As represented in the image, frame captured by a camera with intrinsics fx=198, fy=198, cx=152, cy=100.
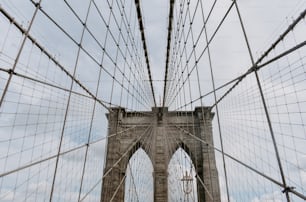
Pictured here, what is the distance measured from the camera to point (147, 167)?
11.5m

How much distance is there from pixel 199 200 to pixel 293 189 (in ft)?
33.0

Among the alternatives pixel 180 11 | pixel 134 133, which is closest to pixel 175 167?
pixel 134 133

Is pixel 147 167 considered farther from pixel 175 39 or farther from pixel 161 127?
pixel 175 39

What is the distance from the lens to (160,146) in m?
11.4

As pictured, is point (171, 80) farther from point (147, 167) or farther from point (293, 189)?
point (293, 189)

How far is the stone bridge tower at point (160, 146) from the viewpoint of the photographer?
9992 millimetres

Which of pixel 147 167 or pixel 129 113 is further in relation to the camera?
pixel 129 113

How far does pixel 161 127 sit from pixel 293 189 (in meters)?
10.00

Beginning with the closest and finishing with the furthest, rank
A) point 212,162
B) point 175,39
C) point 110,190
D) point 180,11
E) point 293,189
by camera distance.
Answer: point 293,189, point 180,11, point 175,39, point 110,190, point 212,162

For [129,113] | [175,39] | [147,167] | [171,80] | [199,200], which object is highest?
[175,39]

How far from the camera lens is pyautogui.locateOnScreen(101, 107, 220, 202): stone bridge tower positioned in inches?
393

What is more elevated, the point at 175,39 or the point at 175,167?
the point at 175,39

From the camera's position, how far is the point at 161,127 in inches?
436

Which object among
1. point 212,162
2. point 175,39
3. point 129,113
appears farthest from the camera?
point 129,113
